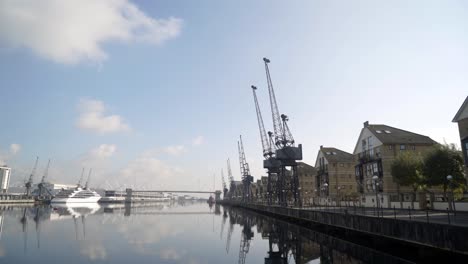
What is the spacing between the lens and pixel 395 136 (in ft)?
197

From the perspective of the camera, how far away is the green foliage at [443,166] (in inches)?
1558

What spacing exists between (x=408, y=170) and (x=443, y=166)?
21.3 ft

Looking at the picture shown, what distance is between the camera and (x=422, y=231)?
20.9 m

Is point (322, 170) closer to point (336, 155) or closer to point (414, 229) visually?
point (336, 155)

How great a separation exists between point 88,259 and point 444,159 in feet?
139

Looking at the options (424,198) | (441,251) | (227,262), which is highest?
(424,198)

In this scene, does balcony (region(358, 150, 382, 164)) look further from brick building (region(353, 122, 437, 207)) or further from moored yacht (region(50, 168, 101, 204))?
moored yacht (region(50, 168, 101, 204))

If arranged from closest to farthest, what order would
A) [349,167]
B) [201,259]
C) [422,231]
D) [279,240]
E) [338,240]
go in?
[422,231]
[201,259]
[338,240]
[279,240]
[349,167]

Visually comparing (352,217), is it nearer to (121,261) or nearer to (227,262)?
(227,262)

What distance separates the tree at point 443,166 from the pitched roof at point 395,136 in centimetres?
1660

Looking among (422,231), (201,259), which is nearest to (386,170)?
(422,231)

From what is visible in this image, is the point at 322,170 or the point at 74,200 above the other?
the point at 322,170

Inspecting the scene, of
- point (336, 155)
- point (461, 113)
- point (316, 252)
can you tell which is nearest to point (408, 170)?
point (461, 113)

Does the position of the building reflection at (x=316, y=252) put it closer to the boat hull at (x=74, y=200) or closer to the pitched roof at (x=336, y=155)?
the pitched roof at (x=336, y=155)
